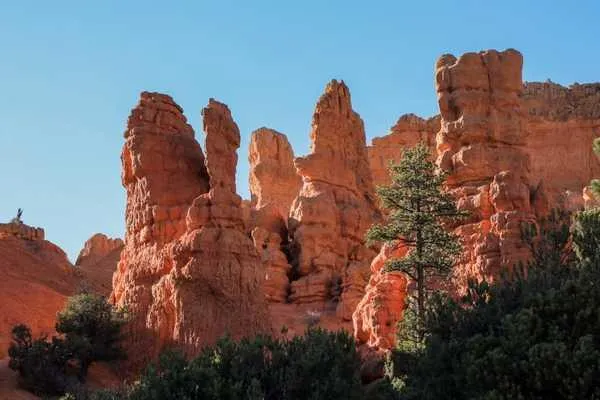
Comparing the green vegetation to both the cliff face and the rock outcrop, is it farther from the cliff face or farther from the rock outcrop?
the rock outcrop

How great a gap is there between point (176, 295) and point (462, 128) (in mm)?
14170

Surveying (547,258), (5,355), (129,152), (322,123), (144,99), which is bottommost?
(5,355)

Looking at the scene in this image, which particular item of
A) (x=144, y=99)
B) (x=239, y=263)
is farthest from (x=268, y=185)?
(x=239, y=263)

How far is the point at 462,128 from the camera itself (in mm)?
35875

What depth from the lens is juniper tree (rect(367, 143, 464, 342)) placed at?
94.2 ft

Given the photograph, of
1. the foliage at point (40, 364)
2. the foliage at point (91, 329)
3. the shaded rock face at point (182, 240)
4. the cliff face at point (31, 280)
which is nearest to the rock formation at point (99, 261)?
the cliff face at point (31, 280)

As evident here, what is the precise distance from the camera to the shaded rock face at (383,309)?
31844mm

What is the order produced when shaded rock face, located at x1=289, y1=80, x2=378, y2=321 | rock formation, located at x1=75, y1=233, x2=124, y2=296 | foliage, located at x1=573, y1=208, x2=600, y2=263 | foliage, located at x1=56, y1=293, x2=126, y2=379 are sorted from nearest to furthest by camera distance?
foliage, located at x1=573, y1=208, x2=600, y2=263, foliage, located at x1=56, y1=293, x2=126, y2=379, shaded rock face, located at x1=289, y1=80, x2=378, y2=321, rock formation, located at x1=75, y1=233, x2=124, y2=296

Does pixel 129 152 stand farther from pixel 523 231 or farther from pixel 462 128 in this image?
pixel 523 231

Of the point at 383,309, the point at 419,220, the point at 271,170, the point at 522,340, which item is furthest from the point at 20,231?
the point at 522,340

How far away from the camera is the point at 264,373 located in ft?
70.0

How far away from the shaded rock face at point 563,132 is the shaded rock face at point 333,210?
903 inches

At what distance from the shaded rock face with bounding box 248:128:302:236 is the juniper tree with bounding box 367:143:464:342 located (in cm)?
3382

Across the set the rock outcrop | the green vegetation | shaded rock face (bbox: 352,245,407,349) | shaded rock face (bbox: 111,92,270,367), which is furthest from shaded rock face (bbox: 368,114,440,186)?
the green vegetation
